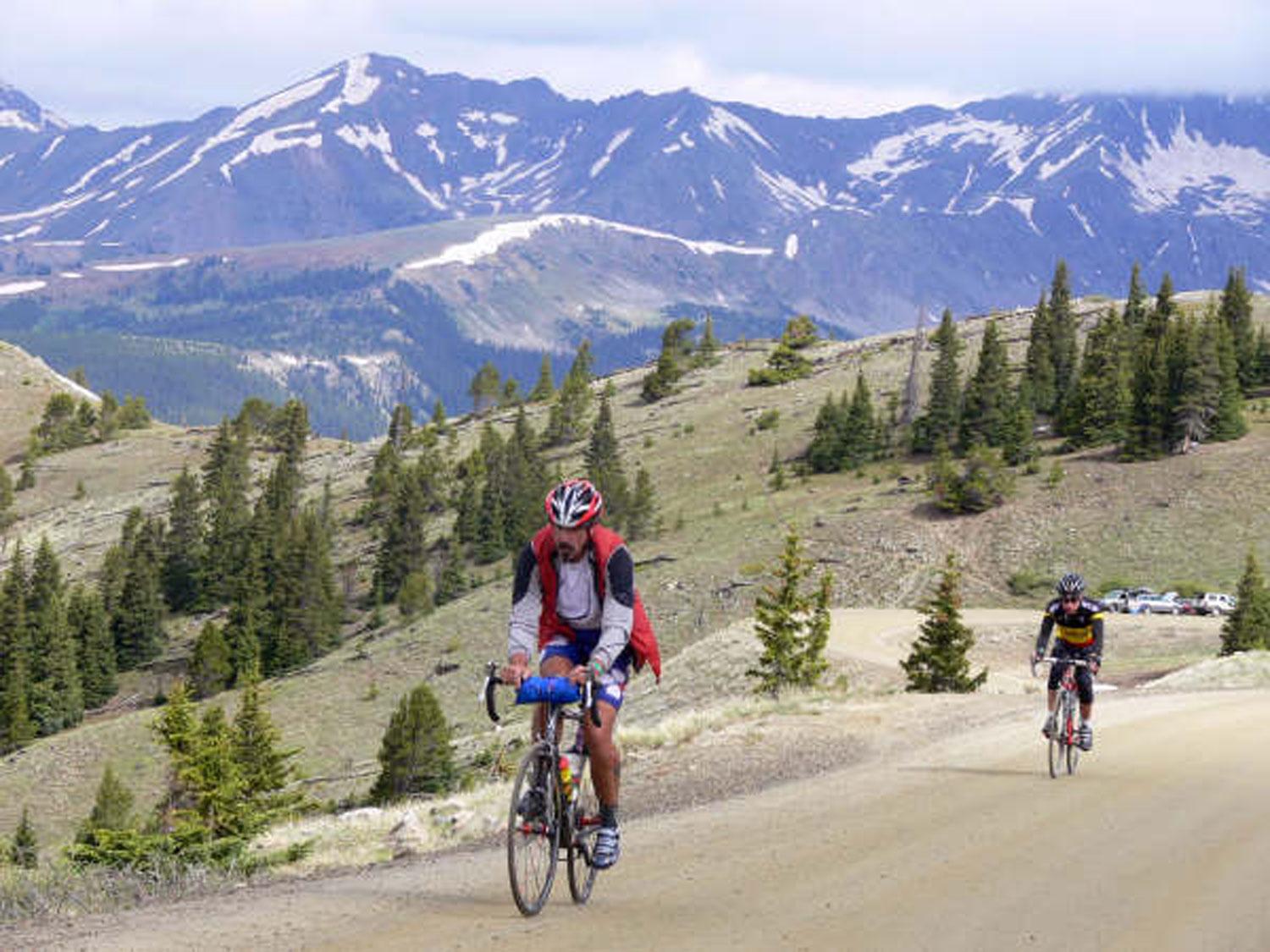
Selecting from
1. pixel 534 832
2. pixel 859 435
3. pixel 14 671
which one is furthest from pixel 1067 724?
pixel 859 435

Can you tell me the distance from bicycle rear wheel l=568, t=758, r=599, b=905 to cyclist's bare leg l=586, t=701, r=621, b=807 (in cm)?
14

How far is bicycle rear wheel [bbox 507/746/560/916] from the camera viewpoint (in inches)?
383

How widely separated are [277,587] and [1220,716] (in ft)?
298

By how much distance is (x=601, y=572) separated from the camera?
10039mm

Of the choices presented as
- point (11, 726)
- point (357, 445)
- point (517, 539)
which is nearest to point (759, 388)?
point (517, 539)

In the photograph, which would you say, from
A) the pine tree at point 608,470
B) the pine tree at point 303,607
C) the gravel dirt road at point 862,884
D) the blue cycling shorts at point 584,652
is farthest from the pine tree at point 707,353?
the blue cycling shorts at point 584,652

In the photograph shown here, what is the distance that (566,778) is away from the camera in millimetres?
10117

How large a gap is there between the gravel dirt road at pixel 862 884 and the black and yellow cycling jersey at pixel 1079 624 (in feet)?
7.49

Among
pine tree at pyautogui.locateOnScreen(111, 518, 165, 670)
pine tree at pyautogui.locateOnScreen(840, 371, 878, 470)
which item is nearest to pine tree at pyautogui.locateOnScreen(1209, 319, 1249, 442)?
pine tree at pyautogui.locateOnScreen(840, 371, 878, 470)

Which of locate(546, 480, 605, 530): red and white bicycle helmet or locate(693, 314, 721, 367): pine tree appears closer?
locate(546, 480, 605, 530): red and white bicycle helmet

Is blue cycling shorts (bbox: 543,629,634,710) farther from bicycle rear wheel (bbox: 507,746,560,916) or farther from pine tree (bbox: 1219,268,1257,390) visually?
pine tree (bbox: 1219,268,1257,390)

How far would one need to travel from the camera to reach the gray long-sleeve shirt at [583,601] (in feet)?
32.3

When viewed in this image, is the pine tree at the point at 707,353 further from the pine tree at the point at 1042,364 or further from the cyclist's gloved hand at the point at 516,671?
the cyclist's gloved hand at the point at 516,671

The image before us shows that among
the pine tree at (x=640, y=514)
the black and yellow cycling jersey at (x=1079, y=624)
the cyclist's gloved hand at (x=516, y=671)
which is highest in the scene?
the cyclist's gloved hand at (x=516, y=671)
